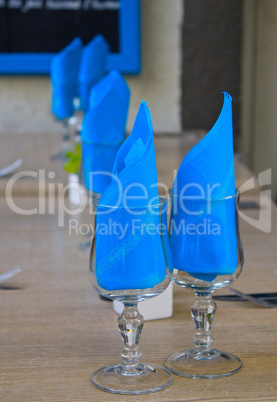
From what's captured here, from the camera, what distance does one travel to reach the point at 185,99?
3.21 m

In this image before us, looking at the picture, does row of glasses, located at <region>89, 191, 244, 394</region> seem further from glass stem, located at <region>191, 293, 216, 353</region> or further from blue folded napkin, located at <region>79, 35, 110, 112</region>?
blue folded napkin, located at <region>79, 35, 110, 112</region>

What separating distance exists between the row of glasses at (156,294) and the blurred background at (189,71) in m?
2.30

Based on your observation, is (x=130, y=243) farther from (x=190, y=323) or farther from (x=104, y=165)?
(x=104, y=165)

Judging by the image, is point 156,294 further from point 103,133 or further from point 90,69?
point 90,69

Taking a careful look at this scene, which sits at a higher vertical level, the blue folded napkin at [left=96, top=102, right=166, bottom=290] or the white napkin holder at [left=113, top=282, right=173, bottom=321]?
the blue folded napkin at [left=96, top=102, right=166, bottom=290]

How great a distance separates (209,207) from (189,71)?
2.59 m

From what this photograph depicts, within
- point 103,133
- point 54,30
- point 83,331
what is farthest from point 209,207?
point 54,30

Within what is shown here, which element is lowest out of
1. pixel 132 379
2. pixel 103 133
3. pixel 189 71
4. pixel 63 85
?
pixel 132 379

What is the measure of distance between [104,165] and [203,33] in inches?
85.8

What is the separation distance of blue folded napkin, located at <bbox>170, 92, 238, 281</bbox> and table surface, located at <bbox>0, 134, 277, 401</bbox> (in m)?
0.12

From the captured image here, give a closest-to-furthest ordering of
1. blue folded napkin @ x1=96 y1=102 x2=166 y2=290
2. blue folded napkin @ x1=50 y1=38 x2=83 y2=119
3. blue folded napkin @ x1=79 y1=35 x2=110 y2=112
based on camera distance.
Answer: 1. blue folded napkin @ x1=96 y1=102 x2=166 y2=290
2. blue folded napkin @ x1=79 y1=35 x2=110 y2=112
3. blue folded napkin @ x1=50 y1=38 x2=83 y2=119

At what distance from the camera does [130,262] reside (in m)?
0.64

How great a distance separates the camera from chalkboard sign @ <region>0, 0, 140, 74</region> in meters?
2.98
